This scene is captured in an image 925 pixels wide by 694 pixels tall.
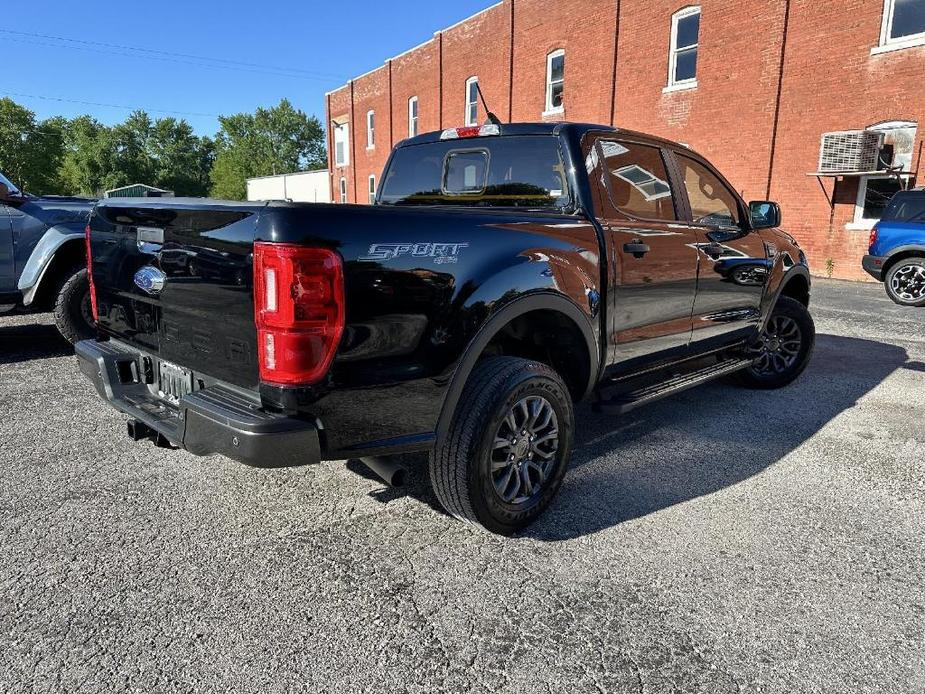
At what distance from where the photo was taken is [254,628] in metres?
2.26

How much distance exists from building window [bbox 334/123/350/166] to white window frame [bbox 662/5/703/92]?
20.9m

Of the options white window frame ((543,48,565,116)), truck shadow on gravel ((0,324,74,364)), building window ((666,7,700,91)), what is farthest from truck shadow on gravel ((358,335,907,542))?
white window frame ((543,48,565,116))

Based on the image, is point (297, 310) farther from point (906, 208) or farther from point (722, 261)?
point (906, 208)

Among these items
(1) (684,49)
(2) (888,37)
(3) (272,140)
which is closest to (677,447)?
(2) (888,37)

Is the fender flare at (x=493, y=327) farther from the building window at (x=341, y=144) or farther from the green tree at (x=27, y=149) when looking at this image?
the green tree at (x=27, y=149)

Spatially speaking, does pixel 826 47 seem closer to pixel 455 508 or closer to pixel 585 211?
pixel 585 211

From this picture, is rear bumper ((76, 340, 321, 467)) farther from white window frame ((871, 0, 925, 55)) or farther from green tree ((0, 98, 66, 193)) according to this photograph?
green tree ((0, 98, 66, 193))

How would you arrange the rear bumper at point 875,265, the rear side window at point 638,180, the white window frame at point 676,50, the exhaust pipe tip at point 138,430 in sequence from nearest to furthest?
the exhaust pipe tip at point 138,430 < the rear side window at point 638,180 < the rear bumper at point 875,265 < the white window frame at point 676,50

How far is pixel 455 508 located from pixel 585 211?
5.33 ft

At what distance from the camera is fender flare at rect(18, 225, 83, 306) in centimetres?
583

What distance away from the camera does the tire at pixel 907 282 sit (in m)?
10.5

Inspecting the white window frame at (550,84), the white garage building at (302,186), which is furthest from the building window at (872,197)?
the white garage building at (302,186)

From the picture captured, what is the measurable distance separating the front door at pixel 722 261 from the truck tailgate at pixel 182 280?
9.33ft

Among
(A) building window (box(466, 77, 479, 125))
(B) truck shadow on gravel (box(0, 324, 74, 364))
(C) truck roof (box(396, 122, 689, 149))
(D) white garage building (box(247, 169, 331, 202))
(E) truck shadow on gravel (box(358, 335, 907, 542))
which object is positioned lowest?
(E) truck shadow on gravel (box(358, 335, 907, 542))
